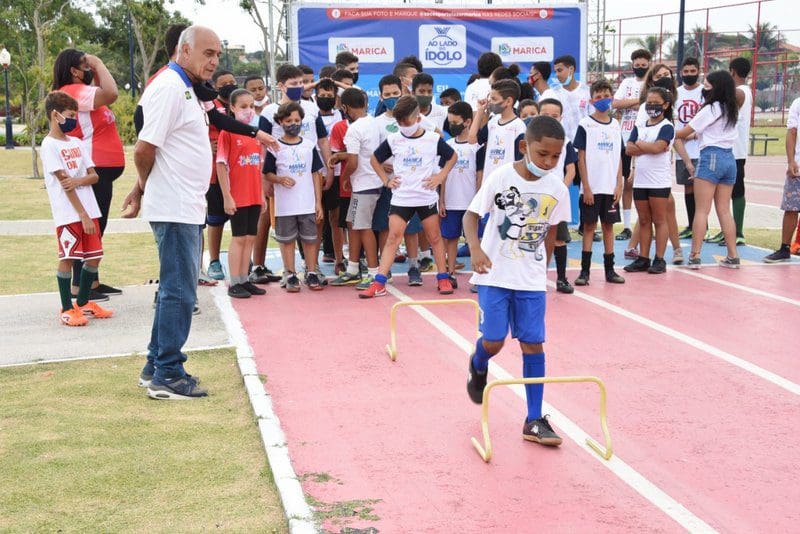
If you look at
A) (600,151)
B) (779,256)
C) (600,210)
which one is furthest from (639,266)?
(779,256)

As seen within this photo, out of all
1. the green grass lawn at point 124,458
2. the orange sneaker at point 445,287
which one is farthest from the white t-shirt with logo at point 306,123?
the green grass lawn at point 124,458

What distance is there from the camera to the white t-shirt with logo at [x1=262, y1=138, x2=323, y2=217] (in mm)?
9586

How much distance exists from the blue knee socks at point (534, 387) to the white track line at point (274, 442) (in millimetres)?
1438

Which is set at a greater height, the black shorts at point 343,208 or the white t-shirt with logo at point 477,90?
the white t-shirt with logo at point 477,90

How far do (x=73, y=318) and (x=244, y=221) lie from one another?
195cm

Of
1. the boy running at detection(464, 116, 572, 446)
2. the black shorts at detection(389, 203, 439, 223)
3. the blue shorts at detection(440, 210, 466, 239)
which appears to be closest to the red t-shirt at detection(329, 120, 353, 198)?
the black shorts at detection(389, 203, 439, 223)

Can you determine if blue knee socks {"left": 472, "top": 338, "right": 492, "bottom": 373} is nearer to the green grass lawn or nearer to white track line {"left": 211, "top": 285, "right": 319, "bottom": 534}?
white track line {"left": 211, "top": 285, "right": 319, "bottom": 534}

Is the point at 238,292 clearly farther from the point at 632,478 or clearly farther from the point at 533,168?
the point at 632,478

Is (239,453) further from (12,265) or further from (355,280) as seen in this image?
(12,265)

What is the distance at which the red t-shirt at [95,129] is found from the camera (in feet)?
28.2

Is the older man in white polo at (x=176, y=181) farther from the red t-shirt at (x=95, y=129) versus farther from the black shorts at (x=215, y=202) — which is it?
the black shorts at (x=215, y=202)

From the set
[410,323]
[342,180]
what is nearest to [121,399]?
[410,323]

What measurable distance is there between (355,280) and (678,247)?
158 inches

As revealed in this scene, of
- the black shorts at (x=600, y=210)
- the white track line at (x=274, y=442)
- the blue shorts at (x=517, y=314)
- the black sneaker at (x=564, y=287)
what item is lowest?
the white track line at (x=274, y=442)
